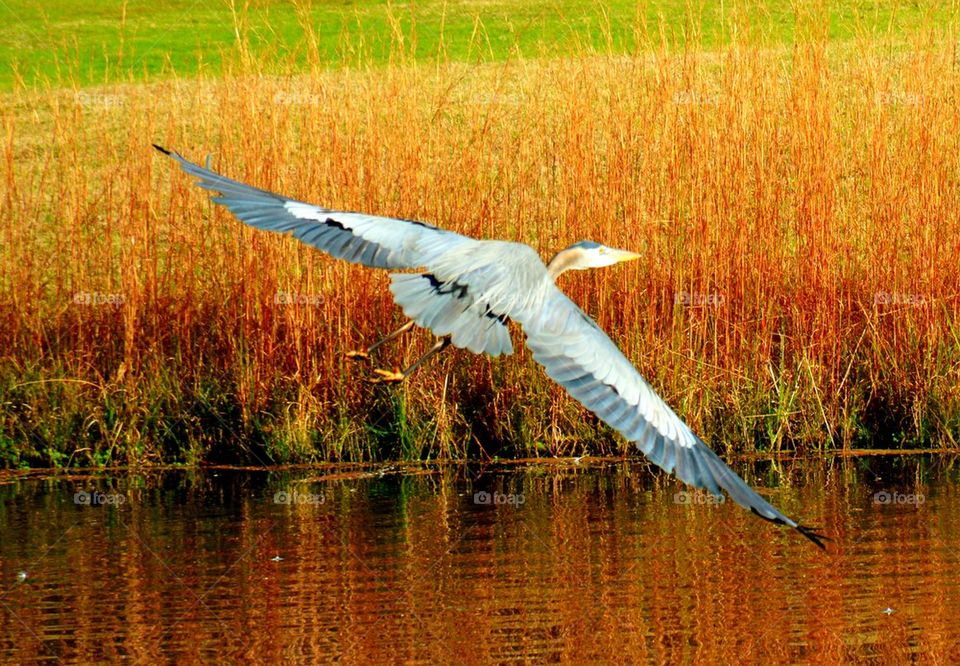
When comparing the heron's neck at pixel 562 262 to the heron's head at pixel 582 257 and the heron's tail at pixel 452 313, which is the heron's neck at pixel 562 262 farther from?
the heron's tail at pixel 452 313

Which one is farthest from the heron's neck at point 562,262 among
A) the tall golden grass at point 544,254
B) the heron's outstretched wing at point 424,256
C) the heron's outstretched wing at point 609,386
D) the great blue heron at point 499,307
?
the tall golden grass at point 544,254

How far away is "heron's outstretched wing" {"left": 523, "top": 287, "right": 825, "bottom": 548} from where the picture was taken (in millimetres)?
4297

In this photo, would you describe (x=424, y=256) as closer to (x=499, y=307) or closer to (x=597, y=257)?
(x=499, y=307)

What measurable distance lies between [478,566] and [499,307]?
54.7 inches

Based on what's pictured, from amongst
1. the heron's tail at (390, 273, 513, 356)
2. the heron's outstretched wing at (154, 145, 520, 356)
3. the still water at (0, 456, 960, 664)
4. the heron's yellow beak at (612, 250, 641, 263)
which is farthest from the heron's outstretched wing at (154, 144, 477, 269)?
the still water at (0, 456, 960, 664)

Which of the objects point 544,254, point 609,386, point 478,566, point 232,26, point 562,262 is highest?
point 232,26

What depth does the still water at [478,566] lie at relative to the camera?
15.5 feet

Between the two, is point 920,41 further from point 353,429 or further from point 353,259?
point 353,259

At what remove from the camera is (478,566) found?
5691 millimetres

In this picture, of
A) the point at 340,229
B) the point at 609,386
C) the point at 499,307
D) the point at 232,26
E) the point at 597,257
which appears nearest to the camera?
the point at 609,386

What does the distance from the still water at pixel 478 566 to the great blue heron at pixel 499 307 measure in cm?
57

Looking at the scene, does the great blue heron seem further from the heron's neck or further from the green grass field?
the green grass field

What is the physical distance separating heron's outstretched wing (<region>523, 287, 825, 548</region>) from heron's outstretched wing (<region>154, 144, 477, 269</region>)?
514mm

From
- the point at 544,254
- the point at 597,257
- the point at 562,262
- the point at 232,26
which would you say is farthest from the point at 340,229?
the point at 232,26
